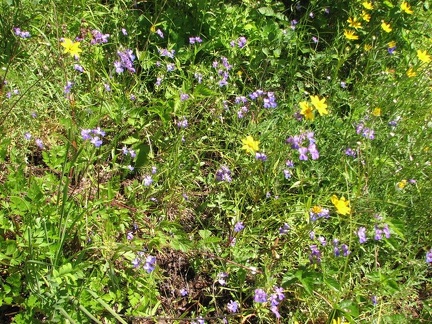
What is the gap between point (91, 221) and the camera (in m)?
1.91

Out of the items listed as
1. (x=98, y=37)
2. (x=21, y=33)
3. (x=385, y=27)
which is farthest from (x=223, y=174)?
(x=385, y=27)

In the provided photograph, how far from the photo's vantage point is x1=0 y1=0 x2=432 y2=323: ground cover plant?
182 centimetres

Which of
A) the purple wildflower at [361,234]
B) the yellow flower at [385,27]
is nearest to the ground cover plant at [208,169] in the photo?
the purple wildflower at [361,234]

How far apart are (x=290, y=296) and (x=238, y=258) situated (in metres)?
0.32

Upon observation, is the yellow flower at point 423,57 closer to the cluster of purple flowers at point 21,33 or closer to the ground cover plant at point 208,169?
the ground cover plant at point 208,169

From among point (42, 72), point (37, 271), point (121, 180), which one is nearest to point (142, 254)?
point (37, 271)

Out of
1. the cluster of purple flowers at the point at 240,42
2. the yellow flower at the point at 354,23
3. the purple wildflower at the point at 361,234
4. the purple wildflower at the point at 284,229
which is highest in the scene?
the yellow flower at the point at 354,23

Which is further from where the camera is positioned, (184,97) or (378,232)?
(184,97)

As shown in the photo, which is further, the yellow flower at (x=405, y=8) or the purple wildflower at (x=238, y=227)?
the yellow flower at (x=405, y=8)

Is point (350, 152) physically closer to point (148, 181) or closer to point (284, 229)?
point (284, 229)

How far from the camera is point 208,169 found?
2518 millimetres

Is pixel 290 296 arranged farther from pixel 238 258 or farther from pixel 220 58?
pixel 220 58

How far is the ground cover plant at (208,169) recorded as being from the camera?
182 cm

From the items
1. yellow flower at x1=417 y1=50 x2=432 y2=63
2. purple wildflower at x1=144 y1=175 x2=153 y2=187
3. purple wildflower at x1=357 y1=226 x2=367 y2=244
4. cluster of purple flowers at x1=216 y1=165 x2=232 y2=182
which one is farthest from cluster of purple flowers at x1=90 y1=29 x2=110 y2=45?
yellow flower at x1=417 y1=50 x2=432 y2=63
